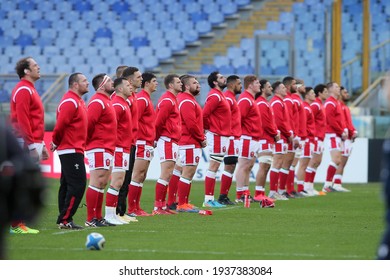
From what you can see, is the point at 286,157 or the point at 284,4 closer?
the point at 286,157

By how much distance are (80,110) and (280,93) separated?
793cm

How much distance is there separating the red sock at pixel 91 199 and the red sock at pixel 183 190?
10.8 feet

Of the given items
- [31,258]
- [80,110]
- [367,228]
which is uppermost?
[80,110]

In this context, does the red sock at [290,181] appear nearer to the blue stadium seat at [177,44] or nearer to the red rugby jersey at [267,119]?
the red rugby jersey at [267,119]

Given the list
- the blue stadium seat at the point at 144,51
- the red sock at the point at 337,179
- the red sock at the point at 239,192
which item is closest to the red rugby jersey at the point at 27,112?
the red sock at the point at 239,192

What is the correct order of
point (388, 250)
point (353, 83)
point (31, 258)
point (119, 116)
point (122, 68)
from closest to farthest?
point (388, 250) → point (31, 258) → point (119, 116) → point (122, 68) → point (353, 83)

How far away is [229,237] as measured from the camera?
12461 millimetres

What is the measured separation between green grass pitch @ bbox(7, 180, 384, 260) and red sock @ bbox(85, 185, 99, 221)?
0.36 m

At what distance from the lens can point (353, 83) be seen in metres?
29.7

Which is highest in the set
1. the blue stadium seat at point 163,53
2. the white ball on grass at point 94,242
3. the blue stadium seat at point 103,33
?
the blue stadium seat at point 103,33

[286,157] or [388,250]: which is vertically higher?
[388,250]

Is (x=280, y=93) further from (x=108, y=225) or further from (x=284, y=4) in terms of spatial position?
(x=284, y=4)

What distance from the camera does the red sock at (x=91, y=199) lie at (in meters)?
13.6

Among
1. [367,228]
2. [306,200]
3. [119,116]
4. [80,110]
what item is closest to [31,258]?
[80,110]
